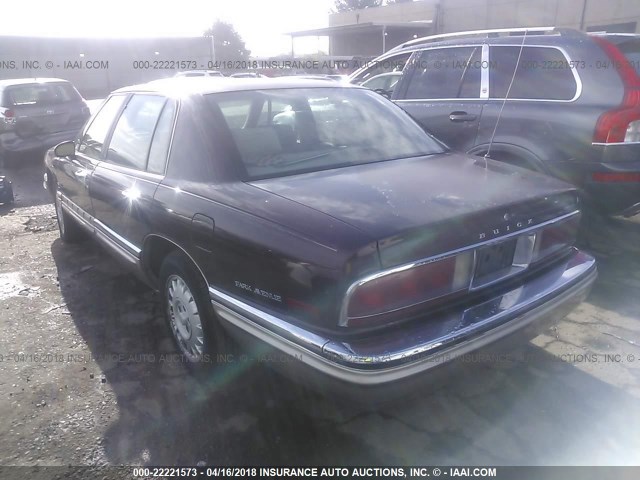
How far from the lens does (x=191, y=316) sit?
300 centimetres

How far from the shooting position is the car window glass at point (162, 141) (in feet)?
10.1

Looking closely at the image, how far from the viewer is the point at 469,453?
250 centimetres

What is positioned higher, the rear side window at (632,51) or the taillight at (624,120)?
the rear side window at (632,51)

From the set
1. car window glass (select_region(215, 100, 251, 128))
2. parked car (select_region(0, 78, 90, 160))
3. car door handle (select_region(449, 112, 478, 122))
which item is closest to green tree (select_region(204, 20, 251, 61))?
parked car (select_region(0, 78, 90, 160))

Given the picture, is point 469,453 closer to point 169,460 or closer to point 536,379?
point 536,379

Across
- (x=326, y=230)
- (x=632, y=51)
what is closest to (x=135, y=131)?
(x=326, y=230)

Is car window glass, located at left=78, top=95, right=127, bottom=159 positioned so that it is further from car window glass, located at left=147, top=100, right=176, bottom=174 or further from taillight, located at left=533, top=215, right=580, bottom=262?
taillight, located at left=533, top=215, right=580, bottom=262

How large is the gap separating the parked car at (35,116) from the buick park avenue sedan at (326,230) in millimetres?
6817

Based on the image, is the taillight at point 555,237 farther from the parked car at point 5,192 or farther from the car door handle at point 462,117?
the parked car at point 5,192

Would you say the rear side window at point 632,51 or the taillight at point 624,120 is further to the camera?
the rear side window at point 632,51

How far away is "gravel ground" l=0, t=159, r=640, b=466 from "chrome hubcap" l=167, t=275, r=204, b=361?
18cm

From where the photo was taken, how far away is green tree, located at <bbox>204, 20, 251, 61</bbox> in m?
52.7

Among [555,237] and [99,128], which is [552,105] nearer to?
[555,237]

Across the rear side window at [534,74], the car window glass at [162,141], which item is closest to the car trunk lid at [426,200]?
the car window glass at [162,141]
